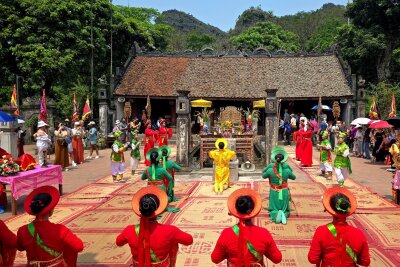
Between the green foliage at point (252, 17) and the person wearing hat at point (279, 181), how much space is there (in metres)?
65.2

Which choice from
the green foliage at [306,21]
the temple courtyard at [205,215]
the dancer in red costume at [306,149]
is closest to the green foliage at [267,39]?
the green foliage at [306,21]

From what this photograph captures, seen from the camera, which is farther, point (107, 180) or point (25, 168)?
point (107, 180)

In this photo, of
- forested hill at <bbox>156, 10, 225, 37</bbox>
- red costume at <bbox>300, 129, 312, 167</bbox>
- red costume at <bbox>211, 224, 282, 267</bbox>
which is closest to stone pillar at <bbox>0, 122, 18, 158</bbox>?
red costume at <bbox>300, 129, 312, 167</bbox>

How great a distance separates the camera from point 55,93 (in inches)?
1166

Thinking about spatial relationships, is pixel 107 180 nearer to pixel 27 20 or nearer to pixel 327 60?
pixel 27 20

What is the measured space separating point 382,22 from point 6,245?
32241 millimetres

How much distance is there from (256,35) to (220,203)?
40.6m

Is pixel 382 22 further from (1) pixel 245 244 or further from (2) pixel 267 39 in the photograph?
(1) pixel 245 244

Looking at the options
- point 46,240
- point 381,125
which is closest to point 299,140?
point 381,125

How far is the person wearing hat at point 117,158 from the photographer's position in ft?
39.6

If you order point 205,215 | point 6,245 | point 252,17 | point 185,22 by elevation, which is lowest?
point 205,215

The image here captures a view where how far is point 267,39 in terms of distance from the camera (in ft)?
156

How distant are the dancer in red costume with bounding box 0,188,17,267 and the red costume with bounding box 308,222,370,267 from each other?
3201 mm

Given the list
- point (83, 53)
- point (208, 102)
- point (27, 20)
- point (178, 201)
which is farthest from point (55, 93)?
point (178, 201)
